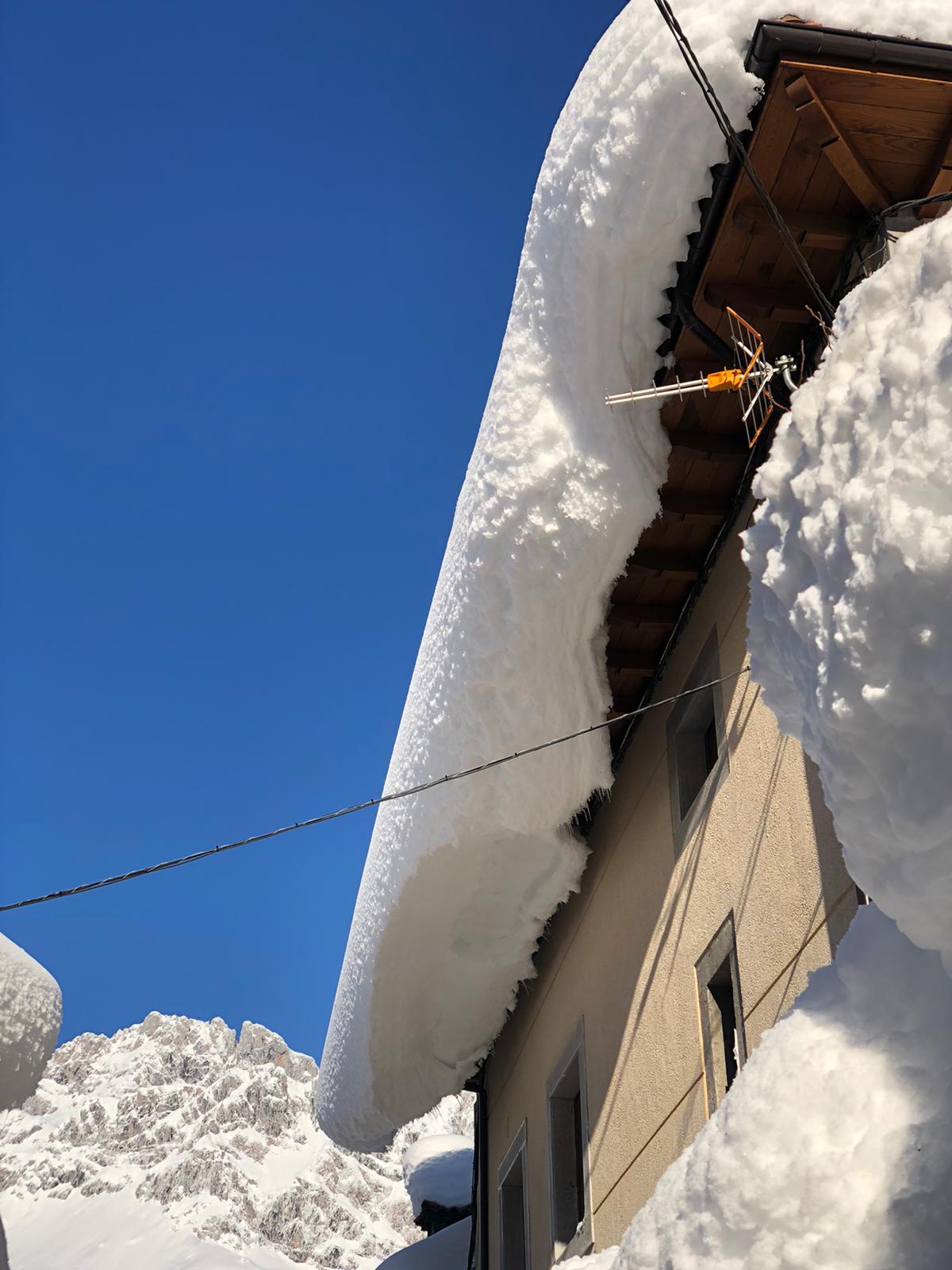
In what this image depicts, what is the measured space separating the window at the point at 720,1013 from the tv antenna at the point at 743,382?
2196 millimetres

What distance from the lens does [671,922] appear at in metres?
6.30

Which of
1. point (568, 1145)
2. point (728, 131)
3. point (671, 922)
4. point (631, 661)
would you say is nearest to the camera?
point (728, 131)

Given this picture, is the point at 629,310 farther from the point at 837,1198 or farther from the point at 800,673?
the point at 837,1198

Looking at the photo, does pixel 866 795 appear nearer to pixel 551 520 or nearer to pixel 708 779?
pixel 551 520

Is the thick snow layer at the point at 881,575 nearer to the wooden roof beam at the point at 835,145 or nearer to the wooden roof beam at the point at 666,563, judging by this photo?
the wooden roof beam at the point at 835,145

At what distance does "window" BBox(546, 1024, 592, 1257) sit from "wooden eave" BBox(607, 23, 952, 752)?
3.45m

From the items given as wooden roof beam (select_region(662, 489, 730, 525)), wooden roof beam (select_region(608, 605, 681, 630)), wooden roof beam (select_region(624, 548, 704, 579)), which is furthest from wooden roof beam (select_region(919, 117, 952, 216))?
wooden roof beam (select_region(608, 605, 681, 630))

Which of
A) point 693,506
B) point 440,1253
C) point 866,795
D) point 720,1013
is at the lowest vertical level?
point 866,795

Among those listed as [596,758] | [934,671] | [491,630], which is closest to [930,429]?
[934,671]

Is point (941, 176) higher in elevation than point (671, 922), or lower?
higher

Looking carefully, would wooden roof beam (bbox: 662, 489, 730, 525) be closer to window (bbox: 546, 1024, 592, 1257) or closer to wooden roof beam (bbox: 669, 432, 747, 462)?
wooden roof beam (bbox: 669, 432, 747, 462)

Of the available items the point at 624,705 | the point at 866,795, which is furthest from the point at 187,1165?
the point at 866,795

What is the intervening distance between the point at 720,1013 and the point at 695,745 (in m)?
1.49

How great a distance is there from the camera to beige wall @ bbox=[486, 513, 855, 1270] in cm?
496
